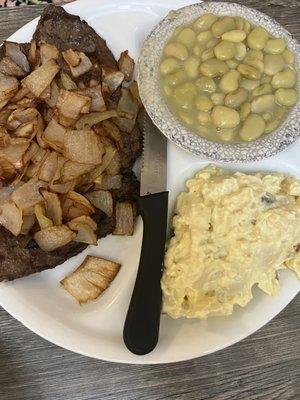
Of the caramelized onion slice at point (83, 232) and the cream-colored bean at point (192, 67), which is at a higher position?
the cream-colored bean at point (192, 67)

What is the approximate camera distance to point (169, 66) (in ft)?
5.86

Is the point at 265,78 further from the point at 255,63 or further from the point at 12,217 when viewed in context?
the point at 12,217

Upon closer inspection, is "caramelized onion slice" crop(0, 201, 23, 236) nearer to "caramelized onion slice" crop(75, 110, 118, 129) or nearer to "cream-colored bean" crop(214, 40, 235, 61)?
"caramelized onion slice" crop(75, 110, 118, 129)

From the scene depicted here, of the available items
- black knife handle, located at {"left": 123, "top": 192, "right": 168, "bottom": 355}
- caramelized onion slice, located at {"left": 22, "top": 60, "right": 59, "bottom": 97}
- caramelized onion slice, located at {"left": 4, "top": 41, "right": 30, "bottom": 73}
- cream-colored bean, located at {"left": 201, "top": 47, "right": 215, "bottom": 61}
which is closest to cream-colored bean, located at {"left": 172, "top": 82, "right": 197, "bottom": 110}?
cream-colored bean, located at {"left": 201, "top": 47, "right": 215, "bottom": 61}

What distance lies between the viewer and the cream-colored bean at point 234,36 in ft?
5.83

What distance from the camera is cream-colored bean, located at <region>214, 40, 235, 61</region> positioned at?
176 centimetres

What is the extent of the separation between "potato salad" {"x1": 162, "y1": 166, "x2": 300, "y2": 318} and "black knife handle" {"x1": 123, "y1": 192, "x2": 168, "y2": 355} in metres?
0.06

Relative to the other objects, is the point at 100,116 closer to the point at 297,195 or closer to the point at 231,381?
the point at 297,195

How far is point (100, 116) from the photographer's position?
5.82 ft

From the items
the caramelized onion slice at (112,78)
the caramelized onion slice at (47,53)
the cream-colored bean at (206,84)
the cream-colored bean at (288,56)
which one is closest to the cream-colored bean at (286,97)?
the cream-colored bean at (288,56)

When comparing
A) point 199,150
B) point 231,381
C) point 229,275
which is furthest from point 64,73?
point 231,381

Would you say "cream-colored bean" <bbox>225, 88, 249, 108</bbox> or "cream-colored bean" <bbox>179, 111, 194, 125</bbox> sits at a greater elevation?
"cream-colored bean" <bbox>225, 88, 249, 108</bbox>

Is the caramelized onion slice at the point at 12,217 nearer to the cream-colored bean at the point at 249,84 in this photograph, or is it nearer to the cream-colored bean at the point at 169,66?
the cream-colored bean at the point at 169,66

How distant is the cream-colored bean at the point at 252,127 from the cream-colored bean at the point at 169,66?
0.98ft
